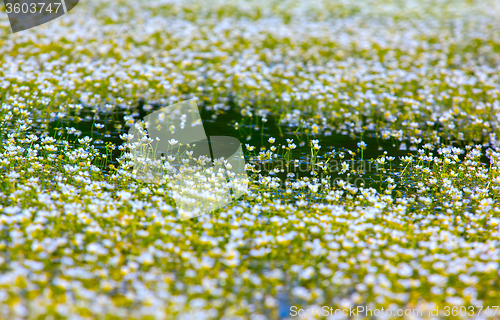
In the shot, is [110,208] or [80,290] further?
[110,208]

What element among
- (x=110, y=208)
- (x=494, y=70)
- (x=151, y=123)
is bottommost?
(x=494, y=70)

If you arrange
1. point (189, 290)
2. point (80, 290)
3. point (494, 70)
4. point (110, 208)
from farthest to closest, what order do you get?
point (494, 70) → point (110, 208) → point (189, 290) → point (80, 290)

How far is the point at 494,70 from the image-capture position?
47.5 ft

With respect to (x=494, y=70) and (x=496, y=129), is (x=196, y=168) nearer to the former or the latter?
(x=496, y=129)

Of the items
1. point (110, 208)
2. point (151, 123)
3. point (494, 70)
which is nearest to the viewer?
point (110, 208)

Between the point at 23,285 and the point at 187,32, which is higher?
the point at 23,285

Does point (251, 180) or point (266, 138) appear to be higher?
point (251, 180)

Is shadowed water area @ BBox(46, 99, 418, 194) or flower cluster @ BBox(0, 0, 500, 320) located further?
shadowed water area @ BBox(46, 99, 418, 194)

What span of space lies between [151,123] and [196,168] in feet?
8.52

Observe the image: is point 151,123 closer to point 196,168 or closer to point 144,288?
point 196,168

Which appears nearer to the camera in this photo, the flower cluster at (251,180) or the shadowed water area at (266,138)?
the flower cluster at (251,180)

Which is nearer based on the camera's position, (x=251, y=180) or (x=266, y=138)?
(x=251, y=180)

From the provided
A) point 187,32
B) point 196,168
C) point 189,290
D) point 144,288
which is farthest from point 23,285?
point 187,32

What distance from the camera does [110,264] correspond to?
4.89m
